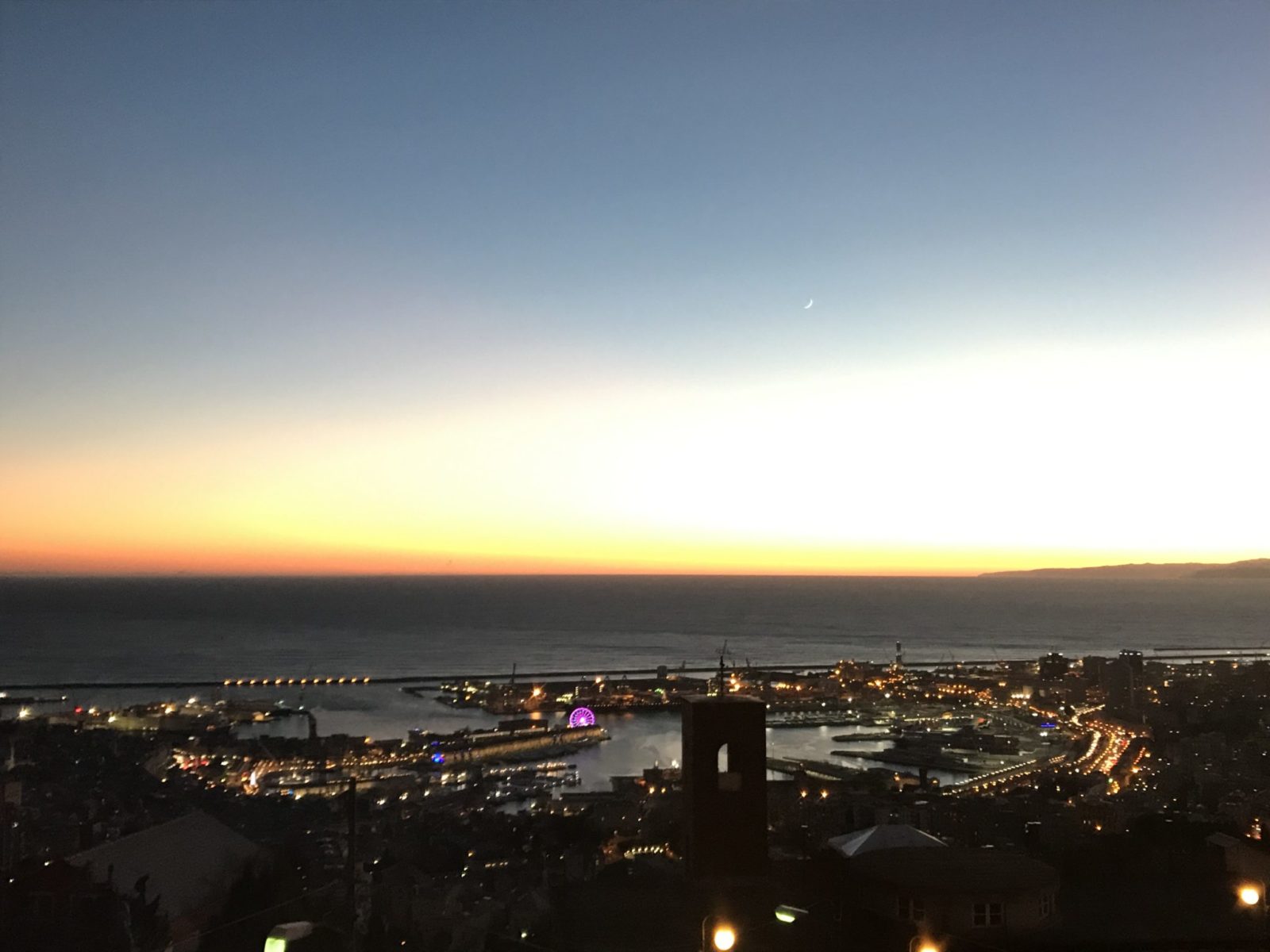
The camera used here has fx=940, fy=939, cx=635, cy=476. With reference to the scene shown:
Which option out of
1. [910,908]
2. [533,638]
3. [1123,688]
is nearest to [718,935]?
[910,908]

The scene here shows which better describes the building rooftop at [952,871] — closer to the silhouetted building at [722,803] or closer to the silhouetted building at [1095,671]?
the silhouetted building at [722,803]

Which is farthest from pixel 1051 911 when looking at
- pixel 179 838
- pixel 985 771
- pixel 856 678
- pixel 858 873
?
pixel 856 678

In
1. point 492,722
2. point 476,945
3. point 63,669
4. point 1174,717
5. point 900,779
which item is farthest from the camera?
point 63,669

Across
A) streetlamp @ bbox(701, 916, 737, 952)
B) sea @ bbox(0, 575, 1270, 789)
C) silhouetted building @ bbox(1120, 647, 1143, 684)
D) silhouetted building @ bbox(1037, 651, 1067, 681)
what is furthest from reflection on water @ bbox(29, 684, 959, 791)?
streetlamp @ bbox(701, 916, 737, 952)

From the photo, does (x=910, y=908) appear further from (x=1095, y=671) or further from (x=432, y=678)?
(x=432, y=678)

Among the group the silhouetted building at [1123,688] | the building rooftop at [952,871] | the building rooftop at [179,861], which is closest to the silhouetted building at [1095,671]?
the silhouetted building at [1123,688]

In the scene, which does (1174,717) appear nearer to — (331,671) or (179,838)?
(179,838)

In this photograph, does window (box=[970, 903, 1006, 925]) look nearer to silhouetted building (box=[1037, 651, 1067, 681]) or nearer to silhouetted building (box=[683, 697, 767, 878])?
silhouetted building (box=[683, 697, 767, 878])
